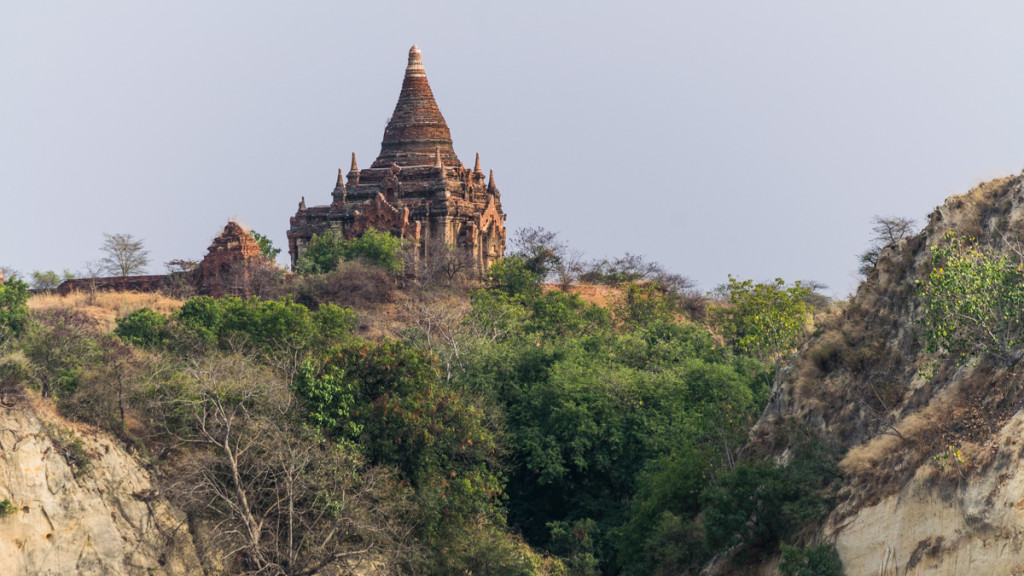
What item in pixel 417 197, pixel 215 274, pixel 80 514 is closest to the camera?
pixel 80 514

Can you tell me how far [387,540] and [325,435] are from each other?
123 inches

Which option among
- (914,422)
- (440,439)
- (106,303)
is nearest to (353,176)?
(106,303)

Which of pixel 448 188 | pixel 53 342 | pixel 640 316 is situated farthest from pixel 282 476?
pixel 448 188

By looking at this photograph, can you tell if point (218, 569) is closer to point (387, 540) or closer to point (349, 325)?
point (387, 540)

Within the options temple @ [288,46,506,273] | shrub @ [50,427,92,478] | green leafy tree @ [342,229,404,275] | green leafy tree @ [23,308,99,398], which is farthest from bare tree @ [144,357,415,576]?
temple @ [288,46,506,273]

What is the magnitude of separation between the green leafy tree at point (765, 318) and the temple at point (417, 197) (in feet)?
46.1

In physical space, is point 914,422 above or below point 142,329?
below

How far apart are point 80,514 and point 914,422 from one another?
54.4ft

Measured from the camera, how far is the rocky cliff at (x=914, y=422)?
75.4 ft

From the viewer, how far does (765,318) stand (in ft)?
126

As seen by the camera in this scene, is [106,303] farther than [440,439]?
Yes

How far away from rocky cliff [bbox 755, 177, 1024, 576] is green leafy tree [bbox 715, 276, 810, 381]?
3.95 metres

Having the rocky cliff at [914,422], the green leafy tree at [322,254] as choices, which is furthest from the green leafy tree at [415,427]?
the green leafy tree at [322,254]

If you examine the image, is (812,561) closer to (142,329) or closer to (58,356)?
(58,356)
